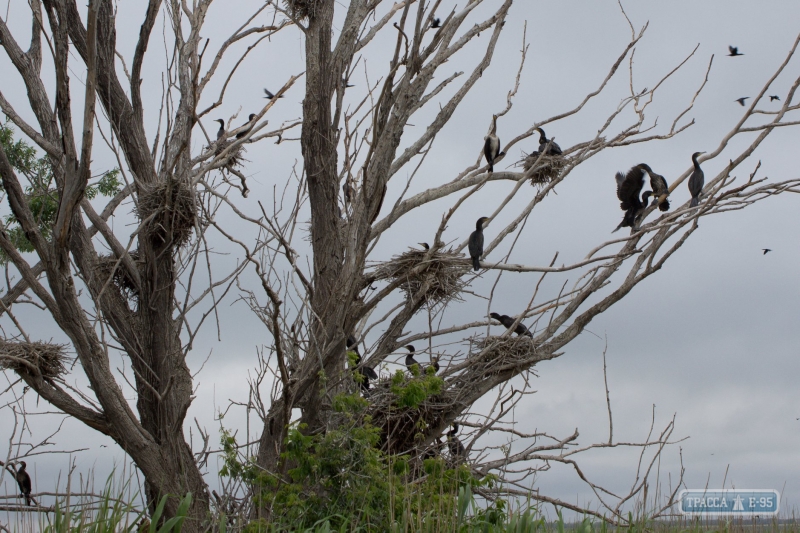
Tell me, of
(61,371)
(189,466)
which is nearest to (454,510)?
(189,466)

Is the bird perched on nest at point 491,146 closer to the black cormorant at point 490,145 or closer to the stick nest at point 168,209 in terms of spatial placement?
the black cormorant at point 490,145

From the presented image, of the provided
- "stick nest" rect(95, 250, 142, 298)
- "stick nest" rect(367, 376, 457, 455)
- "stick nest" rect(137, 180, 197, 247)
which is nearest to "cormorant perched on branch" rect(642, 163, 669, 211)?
"stick nest" rect(367, 376, 457, 455)

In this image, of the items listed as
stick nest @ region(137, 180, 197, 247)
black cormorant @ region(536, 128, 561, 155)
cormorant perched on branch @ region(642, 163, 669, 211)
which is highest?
black cormorant @ region(536, 128, 561, 155)

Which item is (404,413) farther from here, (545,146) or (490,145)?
(490,145)

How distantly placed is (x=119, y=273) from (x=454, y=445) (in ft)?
12.4

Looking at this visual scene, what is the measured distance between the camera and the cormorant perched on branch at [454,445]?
6875mm

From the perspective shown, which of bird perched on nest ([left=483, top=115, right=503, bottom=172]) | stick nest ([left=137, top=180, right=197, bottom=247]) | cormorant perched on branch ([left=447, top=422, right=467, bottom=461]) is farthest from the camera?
bird perched on nest ([left=483, top=115, right=503, bottom=172])

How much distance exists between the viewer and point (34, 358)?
23.0 feet

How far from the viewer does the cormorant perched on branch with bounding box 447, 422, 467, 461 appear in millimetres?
6875

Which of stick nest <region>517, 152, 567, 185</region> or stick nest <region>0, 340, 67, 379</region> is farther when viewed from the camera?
stick nest <region>517, 152, 567, 185</region>

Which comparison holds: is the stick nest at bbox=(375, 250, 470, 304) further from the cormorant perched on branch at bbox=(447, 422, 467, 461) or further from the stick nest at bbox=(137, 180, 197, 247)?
the stick nest at bbox=(137, 180, 197, 247)

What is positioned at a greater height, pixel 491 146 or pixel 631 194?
pixel 491 146

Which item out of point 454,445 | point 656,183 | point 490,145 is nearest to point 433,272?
point 454,445

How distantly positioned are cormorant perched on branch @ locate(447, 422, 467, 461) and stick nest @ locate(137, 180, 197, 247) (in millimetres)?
3130
